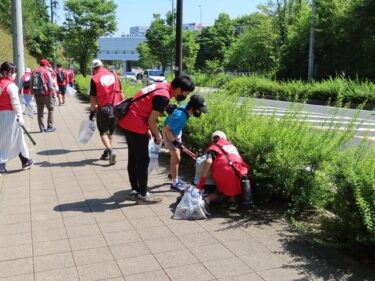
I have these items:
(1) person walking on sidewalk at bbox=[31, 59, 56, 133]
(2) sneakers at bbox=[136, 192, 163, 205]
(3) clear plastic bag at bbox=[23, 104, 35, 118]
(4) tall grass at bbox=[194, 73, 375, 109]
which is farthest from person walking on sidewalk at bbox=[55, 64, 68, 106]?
(2) sneakers at bbox=[136, 192, 163, 205]

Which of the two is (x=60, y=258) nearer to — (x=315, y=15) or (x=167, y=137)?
(x=167, y=137)

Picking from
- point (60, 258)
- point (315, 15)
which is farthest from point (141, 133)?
point (315, 15)

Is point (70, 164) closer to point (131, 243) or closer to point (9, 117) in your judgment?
point (9, 117)

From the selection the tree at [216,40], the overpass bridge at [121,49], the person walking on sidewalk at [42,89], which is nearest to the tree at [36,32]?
the tree at [216,40]

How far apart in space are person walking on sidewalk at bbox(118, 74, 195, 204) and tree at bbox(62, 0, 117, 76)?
41521 mm

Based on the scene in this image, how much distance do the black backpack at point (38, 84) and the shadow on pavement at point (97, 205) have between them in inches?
250

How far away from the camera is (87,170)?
24.6 feet

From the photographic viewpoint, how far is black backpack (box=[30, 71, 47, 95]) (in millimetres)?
11273

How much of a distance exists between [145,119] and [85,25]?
42.9 meters

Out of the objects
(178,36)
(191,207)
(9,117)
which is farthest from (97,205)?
(178,36)

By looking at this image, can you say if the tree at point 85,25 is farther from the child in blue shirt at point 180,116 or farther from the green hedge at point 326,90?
the child in blue shirt at point 180,116

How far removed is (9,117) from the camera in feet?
23.1

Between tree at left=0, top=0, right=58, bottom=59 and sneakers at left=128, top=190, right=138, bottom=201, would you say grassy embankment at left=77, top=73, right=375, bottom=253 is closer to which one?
sneakers at left=128, top=190, right=138, bottom=201

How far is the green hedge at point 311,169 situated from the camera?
3.78 meters
